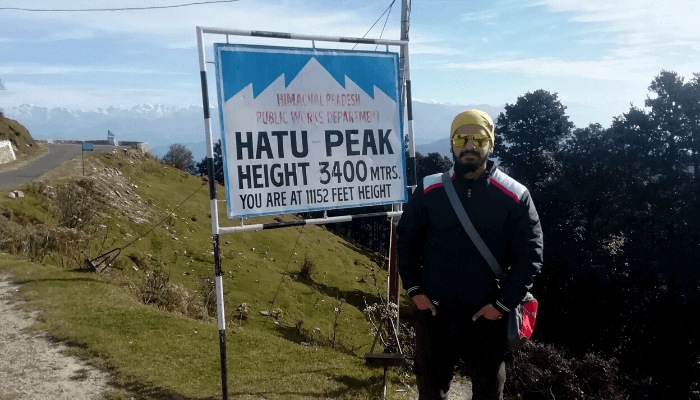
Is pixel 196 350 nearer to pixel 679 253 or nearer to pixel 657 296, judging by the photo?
pixel 657 296

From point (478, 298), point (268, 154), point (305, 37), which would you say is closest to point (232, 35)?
point (305, 37)

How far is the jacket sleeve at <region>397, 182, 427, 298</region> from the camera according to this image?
3.54 metres

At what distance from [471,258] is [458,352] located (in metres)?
0.62

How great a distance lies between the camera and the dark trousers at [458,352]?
11.2 feet

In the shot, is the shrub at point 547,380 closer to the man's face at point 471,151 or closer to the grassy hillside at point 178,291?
the grassy hillside at point 178,291

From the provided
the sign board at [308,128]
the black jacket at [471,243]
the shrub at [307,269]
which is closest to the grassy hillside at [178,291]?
the shrub at [307,269]

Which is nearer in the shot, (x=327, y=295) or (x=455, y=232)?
(x=455, y=232)

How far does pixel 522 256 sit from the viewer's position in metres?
3.28

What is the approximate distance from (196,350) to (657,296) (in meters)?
19.6

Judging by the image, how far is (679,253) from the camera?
23.8 m

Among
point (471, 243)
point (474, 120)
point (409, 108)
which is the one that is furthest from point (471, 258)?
point (409, 108)

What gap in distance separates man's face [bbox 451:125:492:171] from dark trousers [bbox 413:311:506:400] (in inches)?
37.5

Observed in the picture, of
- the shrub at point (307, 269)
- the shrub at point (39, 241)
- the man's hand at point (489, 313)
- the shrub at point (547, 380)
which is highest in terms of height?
the man's hand at point (489, 313)

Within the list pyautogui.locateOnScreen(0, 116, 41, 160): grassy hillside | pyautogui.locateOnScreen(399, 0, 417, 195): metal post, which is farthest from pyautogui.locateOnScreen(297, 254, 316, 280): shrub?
pyautogui.locateOnScreen(399, 0, 417, 195): metal post
